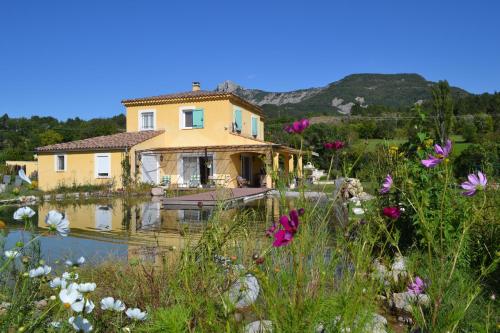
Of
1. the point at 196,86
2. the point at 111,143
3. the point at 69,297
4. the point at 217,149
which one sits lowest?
the point at 69,297

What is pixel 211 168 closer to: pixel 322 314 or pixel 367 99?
pixel 322 314

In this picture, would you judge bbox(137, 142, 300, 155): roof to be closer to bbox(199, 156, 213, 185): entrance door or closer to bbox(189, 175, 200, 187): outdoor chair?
bbox(199, 156, 213, 185): entrance door

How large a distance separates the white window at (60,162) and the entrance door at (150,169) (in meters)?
4.26

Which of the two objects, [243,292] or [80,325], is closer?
[80,325]

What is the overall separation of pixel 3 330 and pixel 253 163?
21.2m

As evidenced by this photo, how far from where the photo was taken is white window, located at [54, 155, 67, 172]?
65.5 ft

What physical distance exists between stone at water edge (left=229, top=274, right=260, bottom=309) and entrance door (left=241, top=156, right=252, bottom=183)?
17.9m

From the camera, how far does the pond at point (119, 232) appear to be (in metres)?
5.01

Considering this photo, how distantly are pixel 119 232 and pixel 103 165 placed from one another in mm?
12501

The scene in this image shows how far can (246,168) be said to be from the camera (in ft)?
71.4

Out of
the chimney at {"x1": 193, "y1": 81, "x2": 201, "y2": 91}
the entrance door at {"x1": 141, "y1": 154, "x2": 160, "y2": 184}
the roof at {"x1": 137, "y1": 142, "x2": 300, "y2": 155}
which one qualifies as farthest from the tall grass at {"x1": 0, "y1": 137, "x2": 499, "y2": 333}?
the chimney at {"x1": 193, "y1": 81, "x2": 201, "y2": 91}

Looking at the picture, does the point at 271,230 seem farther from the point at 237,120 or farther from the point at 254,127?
the point at 254,127

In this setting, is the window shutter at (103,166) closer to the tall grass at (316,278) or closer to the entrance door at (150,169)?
the entrance door at (150,169)

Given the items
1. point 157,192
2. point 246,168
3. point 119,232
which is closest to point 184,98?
point 246,168
